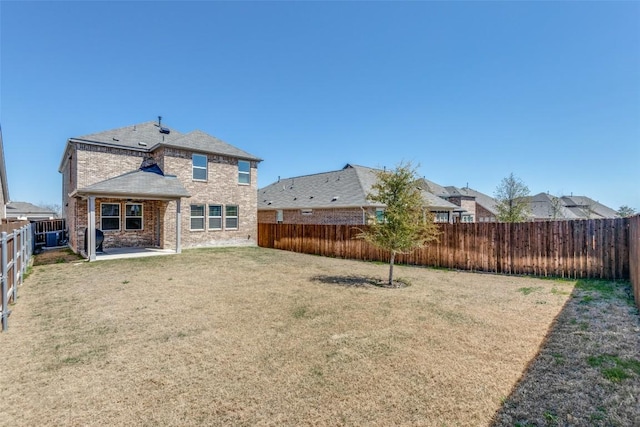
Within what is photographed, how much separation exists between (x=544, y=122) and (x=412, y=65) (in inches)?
330

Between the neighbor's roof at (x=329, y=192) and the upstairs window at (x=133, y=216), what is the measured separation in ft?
34.1

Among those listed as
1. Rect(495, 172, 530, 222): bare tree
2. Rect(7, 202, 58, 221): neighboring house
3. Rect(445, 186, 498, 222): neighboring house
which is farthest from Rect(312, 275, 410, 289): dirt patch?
Rect(7, 202, 58, 221): neighboring house

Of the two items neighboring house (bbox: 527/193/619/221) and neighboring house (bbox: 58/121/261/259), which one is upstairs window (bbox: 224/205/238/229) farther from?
neighboring house (bbox: 527/193/619/221)

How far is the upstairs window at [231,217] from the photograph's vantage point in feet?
61.8

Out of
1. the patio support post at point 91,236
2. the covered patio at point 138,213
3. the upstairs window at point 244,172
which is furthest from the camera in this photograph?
the upstairs window at point 244,172

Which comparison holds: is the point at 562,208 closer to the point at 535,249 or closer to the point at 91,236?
the point at 535,249

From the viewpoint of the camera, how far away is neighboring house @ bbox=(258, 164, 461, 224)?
785 inches

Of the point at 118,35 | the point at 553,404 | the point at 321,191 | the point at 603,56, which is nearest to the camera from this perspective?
the point at 553,404

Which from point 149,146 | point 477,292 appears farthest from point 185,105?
point 477,292

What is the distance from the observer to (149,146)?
1755cm

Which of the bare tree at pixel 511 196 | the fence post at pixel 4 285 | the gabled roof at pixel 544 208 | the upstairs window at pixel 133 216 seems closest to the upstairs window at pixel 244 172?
the upstairs window at pixel 133 216

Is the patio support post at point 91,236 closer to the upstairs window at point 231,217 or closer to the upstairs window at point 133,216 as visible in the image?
the upstairs window at point 133,216

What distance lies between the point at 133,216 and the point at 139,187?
3689 mm

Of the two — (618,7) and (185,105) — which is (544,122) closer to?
(618,7)
